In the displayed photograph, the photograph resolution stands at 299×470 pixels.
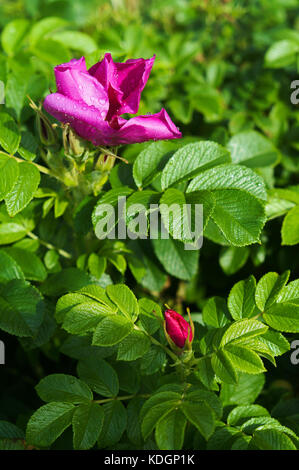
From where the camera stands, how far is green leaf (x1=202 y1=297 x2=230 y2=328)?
3.79ft

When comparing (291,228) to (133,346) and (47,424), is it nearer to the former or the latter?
(133,346)

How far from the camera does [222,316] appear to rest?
3.82ft

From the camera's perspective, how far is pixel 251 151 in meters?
1.48

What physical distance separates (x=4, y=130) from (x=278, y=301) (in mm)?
752

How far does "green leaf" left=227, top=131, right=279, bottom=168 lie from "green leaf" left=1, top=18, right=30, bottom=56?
827 millimetres

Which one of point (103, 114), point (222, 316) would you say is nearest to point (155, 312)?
point (222, 316)

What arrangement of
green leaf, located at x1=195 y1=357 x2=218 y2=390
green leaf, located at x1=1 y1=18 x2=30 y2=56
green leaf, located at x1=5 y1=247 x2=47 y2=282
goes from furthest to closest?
1. green leaf, located at x1=1 y1=18 x2=30 y2=56
2. green leaf, located at x1=5 y1=247 x2=47 y2=282
3. green leaf, located at x1=195 y1=357 x2=218 y2=390

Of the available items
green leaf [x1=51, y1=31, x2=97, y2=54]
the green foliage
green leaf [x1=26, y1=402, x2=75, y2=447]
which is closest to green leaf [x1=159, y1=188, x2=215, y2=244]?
the green foliage

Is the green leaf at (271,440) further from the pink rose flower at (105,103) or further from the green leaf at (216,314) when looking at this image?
the pink rose flower at (105,103)

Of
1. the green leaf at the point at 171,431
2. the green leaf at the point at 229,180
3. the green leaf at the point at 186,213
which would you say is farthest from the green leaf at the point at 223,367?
the green leaf at the point at 229,180

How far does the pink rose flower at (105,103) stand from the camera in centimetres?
97

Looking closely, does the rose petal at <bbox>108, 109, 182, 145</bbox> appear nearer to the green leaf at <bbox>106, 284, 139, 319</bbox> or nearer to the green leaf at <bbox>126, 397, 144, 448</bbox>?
the green leaf at <bbox>106, 284, 139, 319</bbox>

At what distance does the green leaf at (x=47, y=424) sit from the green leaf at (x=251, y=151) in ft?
2.77

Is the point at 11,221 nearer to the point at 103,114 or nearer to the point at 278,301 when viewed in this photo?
the point at 103,114
